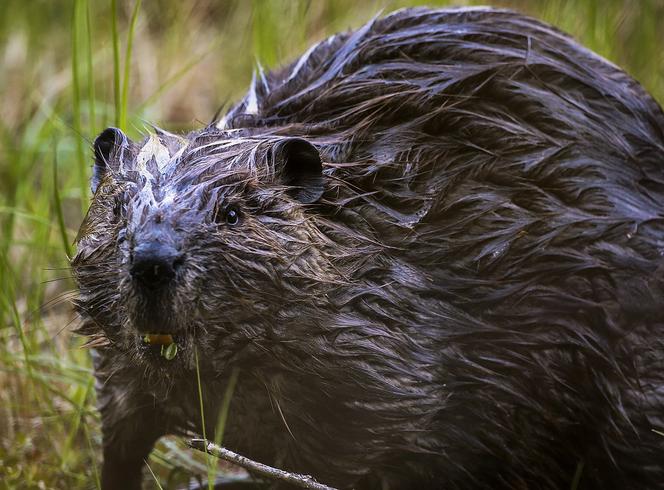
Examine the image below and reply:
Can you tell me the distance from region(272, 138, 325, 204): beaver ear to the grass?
1.92 feet

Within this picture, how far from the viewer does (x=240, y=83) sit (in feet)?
22.1

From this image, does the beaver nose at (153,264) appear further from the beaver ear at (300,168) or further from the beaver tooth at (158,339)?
the beaver ear at (300,168)

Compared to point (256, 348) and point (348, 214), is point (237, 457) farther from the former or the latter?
point (348, 214)

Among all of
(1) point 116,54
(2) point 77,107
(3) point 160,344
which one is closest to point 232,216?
(3) point 160,344

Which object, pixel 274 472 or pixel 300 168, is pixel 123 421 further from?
pixel 300 168

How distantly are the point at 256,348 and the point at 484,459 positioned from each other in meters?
0.80

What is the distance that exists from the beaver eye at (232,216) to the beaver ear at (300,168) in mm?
193

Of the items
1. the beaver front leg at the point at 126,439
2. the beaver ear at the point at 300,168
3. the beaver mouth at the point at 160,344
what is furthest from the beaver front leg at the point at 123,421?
the beaver ear at the point at 300,168

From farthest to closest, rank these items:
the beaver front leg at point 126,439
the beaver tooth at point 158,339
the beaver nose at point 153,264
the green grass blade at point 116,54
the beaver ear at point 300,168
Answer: the green grass blade at point 116,54, the beaver front leg at point 126,439, the beaver ear at point 300,168, the beaver tooth at point 158,339, the beaver nose at point 153,264

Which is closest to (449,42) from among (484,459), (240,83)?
(484,459)

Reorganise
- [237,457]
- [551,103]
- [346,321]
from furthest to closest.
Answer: [551,103] < [346,321] < [237,457]

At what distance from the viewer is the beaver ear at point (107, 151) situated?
131 inches

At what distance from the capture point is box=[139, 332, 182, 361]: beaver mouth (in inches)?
116

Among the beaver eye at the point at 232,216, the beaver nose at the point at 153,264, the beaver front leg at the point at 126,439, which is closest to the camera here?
the beaver nose at the point at 153,264
